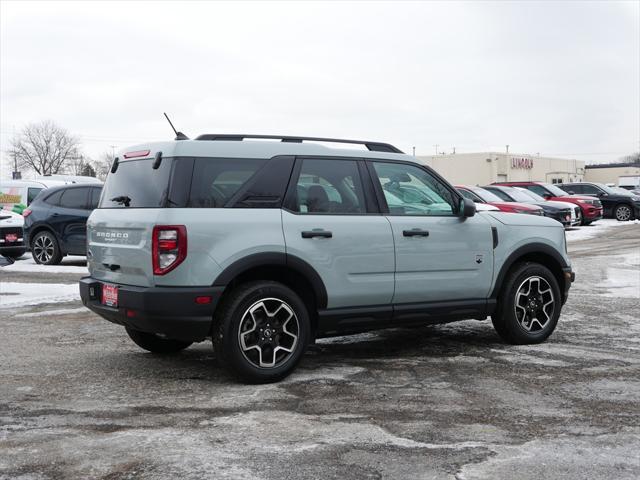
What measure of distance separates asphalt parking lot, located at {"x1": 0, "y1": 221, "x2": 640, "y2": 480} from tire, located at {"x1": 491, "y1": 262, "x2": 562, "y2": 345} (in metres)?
0.17

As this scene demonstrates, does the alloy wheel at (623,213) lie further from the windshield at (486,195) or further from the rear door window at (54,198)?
the rear door window at (54,198)

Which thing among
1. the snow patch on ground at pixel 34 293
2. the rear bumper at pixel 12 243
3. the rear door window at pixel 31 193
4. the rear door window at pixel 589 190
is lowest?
the snow patch on ground at pixel 34 293

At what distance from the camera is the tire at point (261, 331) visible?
5.52 m

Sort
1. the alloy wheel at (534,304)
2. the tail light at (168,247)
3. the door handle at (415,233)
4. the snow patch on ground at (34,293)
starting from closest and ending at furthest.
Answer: the tail light at (168,247), the door handle at (415,233), the alloy wheel at (534,304), the snow patch on ground at (34,293)

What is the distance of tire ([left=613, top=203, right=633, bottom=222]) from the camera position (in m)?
30.4

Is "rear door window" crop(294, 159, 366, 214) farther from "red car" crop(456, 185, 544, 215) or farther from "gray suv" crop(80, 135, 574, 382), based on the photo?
"red car" crop(456, 185, 544, 215)

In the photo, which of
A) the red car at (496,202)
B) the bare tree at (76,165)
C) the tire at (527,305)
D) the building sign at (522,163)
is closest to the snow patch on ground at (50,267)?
the tire at (527,305)

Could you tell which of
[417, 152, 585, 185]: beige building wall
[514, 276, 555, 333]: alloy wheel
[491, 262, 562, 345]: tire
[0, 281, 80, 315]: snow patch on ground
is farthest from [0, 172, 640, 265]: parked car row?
[417, 152, 585, 185]: beige building wall

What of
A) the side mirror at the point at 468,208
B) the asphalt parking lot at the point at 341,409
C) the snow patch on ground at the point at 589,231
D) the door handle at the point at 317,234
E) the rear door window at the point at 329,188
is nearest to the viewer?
the asphalt parking lot at the point at 341,409

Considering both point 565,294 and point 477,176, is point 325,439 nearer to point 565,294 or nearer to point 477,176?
point 565,294

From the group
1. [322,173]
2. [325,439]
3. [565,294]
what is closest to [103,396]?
[325,439]

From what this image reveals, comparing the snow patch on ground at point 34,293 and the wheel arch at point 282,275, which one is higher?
the wheel arch at point 282,275

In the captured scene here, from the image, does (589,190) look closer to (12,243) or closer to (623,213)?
(623,213)

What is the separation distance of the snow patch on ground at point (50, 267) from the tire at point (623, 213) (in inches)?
874
